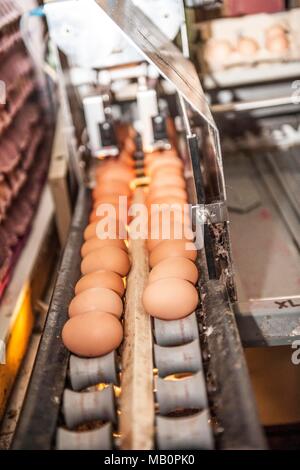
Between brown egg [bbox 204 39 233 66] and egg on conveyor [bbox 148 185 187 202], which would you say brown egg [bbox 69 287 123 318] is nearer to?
egg on conveyor [bbox 148 185 187 202]

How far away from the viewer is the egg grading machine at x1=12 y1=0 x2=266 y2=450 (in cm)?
146

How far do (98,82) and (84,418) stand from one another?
2155mm

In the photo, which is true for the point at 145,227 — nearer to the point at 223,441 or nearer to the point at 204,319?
the point at 204,319

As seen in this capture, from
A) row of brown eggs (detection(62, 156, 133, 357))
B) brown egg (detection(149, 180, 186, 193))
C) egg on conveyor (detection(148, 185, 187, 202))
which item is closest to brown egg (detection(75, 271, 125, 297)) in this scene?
row of brown eggs (detection(62, 156, 133, 357))

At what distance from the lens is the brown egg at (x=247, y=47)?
137 inches

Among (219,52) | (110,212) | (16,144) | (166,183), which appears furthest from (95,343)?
(219,52)

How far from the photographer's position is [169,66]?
187 cm

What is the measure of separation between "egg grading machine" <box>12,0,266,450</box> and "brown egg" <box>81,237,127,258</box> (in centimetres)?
21

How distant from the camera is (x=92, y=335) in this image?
5.70 ft

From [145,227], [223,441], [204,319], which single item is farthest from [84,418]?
[145,227]

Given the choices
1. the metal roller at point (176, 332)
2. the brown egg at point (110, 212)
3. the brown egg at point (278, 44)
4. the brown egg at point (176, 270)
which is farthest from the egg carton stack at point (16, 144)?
the brown egg at point (278, 44)

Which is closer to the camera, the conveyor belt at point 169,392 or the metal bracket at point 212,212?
the conveyor belt at point 169,392

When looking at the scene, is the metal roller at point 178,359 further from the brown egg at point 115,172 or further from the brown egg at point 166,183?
the brown egg at point 115,172

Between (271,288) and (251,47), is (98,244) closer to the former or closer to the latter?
(271,288)
